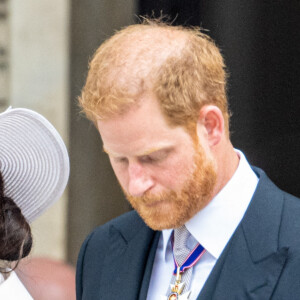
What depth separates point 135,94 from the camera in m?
2.49

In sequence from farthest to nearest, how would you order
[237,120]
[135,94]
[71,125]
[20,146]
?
[71,125], [237,120], [20,146], [135,94]

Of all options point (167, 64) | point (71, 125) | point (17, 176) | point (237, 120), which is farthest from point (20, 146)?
point (71, 125)

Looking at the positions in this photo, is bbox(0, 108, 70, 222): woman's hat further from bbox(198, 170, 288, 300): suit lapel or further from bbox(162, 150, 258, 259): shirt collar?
bbox(198, 170, 288, 300): suit lapel

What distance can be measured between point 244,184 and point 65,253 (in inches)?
165


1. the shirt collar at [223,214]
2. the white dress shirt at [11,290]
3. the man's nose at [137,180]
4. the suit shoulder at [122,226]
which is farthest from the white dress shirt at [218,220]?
the white dress shirt at [11,290]

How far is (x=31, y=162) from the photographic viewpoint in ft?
9.50

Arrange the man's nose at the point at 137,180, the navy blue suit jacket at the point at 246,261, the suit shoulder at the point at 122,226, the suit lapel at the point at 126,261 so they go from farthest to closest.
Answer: the suit shoulder at the point at 122,226, the suit lapel at the point at 126,261, the man's nose at the point at 137,180, the navy blue suit jacket at the point at 246,261

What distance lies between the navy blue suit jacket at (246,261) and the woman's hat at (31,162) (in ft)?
1.09

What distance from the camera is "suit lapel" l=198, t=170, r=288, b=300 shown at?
8.01ft

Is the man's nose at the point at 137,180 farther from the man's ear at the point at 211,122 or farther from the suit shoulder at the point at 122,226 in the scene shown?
the suit shoulder at the point at 122,226

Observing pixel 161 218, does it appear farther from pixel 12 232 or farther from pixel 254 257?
pixel 12 232

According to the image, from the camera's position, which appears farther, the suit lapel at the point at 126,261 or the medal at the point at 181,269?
the suit lapel at the point at 126,261

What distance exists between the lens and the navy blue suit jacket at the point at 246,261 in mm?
2424

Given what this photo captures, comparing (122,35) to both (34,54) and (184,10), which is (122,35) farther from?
A: (34,54)
